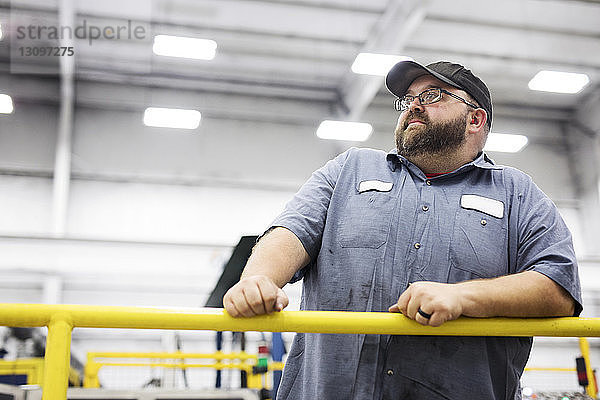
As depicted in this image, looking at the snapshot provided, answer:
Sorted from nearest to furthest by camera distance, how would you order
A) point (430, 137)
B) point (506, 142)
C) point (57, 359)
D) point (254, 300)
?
point (57, 359) < point (254, 300) < point (430, 137) < point (506, 142)

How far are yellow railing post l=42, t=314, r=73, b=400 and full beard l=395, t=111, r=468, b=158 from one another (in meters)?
1.15

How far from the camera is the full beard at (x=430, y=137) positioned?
80.0 inches

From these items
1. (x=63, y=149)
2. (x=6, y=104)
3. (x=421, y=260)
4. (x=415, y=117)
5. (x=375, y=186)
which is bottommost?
(x=421, y=260)

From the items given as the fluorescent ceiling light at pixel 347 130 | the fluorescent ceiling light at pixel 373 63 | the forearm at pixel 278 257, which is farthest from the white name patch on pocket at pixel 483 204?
the fluorescent ceiling light at pixel 347 130

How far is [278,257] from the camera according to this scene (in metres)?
1.74

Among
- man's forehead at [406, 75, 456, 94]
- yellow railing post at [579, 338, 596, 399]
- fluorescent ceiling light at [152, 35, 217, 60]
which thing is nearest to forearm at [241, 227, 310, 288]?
man's forehead at [406, 75, 456, 94]

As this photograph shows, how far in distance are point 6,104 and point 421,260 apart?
34.9ft

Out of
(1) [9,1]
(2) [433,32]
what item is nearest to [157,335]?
(1) [9,1]

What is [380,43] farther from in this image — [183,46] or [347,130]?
[183,46]

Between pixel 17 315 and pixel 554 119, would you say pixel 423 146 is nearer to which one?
pixel 17 315

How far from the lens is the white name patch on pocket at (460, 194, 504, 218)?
1.87 meters

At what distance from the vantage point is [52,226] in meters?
10.6

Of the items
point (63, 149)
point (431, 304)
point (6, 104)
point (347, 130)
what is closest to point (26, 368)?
point (431, 304)

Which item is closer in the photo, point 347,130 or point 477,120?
point 477,120
